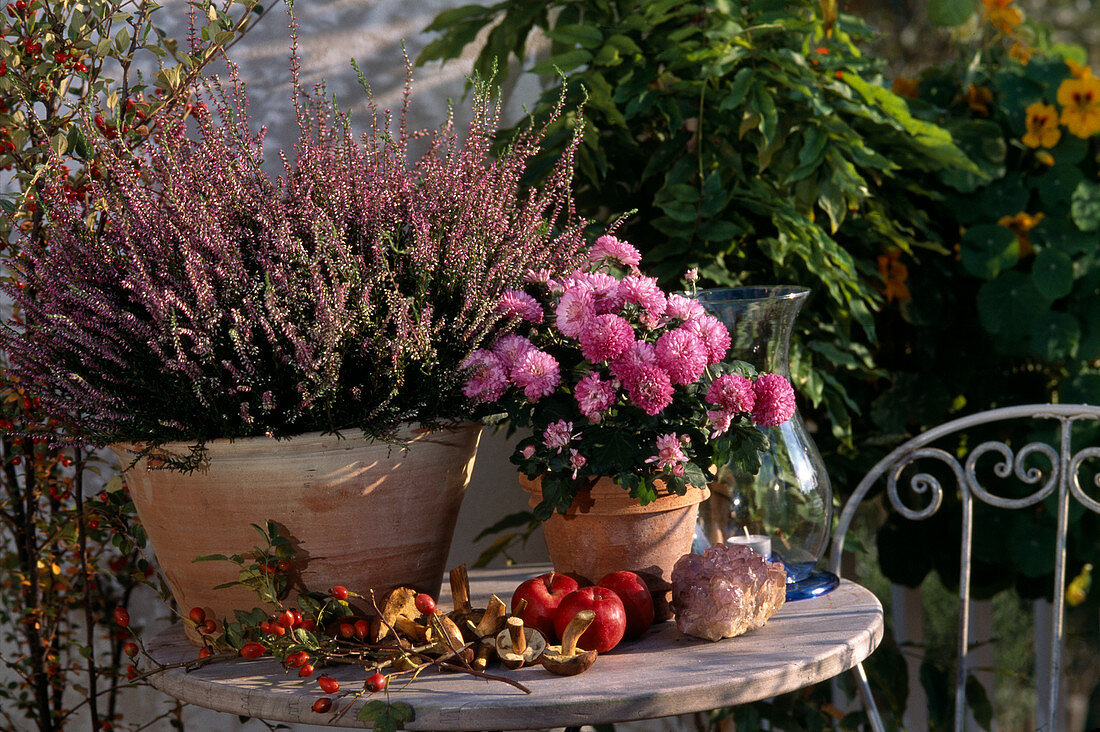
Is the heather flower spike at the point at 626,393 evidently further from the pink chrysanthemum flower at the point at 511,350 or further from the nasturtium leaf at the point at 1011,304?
the nasturtium leaf at the point at 1011,304

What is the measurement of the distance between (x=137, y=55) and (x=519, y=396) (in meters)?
0.81

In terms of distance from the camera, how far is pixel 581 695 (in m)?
0.65

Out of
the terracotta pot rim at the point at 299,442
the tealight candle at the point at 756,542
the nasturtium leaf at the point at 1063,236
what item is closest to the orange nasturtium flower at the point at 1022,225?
the nasturtium leaf at the point at 1063,236

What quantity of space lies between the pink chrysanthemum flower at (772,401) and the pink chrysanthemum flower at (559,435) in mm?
181

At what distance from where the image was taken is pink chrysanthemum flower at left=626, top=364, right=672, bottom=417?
78 centimetres

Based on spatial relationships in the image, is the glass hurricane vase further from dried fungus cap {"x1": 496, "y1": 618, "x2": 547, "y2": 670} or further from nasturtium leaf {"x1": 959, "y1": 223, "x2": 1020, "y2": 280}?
nasturtium leaf {"x1": 959, "y1": 223, "x2": 1020, "y2": 280}

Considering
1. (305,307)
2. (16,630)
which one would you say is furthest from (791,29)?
(16,630)

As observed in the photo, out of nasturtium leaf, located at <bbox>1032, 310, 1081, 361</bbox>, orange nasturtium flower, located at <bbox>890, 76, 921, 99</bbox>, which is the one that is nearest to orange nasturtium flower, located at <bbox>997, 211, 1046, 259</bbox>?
nasturtium leaf, located at <bbox>1032, 310, 1081, 361</bbox>

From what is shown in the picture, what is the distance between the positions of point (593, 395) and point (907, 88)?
1167mm

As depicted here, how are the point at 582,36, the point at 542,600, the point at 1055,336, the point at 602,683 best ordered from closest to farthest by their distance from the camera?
the point at 602,683 → the point at 542,600 → the point at 582,36 → the point at 1055,336

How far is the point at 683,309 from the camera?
33.0 inches

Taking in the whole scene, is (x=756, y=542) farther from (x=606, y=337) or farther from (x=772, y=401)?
(x=606, y=337)

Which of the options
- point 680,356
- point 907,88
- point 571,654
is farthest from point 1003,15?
point 571,654

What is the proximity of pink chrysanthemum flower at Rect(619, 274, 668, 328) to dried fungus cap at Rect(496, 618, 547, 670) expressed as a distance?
0.97 ft
